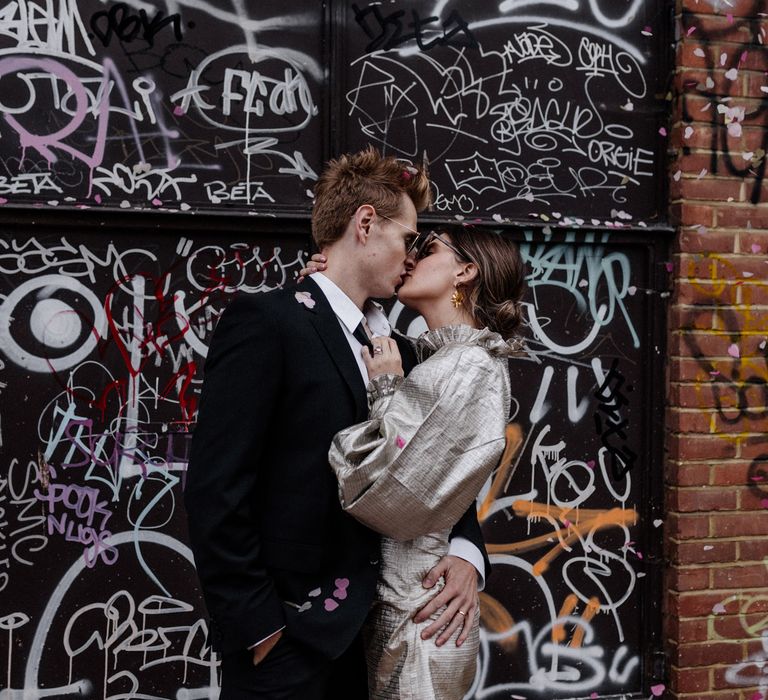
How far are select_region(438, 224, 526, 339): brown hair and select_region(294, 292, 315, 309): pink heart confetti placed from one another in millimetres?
469

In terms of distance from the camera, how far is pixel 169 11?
3455mm

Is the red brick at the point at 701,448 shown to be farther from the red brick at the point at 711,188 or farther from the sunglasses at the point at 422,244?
the sunglasses at the point at 422,244

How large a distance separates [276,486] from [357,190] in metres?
0.85

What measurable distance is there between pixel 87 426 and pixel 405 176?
1664 mm

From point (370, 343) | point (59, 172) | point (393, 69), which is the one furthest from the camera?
point (393, 69)

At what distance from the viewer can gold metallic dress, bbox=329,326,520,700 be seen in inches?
82.1

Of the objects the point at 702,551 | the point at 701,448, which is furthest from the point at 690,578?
the point at 701,448

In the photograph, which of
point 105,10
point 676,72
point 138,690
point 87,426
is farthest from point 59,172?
point 676,72

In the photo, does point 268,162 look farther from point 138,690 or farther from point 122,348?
point 138,690

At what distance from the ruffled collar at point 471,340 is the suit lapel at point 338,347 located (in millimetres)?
243

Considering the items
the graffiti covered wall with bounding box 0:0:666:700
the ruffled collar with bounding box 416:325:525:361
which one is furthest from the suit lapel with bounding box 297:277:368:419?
the graffiti covered wall with bounding box 0:0:666:700

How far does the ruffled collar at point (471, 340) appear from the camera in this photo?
2.36 meters

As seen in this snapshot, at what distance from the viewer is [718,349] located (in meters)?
3.78

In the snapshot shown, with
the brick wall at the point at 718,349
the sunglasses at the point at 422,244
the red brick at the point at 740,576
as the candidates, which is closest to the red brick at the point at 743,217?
the brick wall at the point at 718,349
